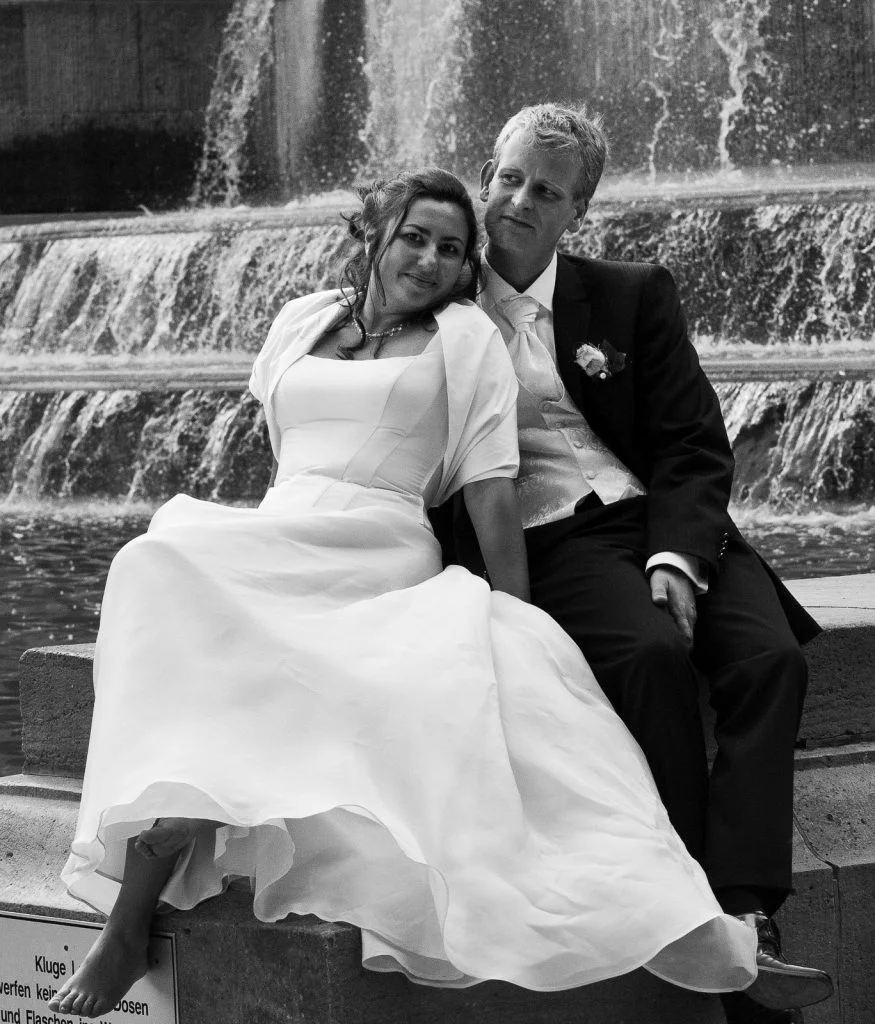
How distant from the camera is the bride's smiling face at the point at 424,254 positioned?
9.64 feet

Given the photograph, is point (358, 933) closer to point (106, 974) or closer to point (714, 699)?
point (106, 974)

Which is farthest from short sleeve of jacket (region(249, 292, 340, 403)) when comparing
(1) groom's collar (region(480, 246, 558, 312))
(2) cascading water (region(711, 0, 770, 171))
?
(2) cascading water (region(711, 0, 770, 171))

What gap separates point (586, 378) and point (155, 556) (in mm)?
1023

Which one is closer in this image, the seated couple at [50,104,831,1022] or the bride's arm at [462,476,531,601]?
the seated couple at [50,104,831,1022]

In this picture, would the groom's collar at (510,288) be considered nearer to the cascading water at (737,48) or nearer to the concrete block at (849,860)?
the concrete block at (849,860)

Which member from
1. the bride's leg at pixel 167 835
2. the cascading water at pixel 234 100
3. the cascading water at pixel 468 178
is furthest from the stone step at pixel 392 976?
the cascading water at pixel 234 100

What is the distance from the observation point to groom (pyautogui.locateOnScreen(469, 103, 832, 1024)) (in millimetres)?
2492

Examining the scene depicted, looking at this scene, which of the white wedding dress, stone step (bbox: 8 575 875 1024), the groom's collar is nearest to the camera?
the white wedding dress

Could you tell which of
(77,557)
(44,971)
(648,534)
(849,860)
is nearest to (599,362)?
(648,534)

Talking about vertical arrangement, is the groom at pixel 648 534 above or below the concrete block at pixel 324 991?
above

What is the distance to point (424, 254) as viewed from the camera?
2949 millimetres

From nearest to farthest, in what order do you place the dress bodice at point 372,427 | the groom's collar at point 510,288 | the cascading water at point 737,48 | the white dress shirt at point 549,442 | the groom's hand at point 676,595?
the groom's hand at point 676,595
the dress bodice at point 372,427
the white dress shirt at point 549,442
the groom's collar at point 510,288
the cascading water at point 737,48

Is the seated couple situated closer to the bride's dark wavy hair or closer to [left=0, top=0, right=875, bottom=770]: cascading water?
the bride's dark wavy hair

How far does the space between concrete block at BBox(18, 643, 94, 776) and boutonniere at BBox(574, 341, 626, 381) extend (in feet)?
3.59
